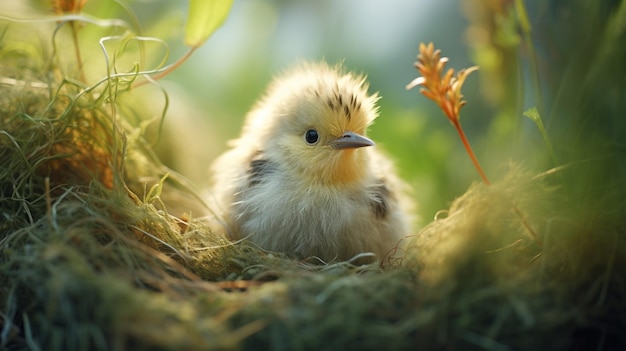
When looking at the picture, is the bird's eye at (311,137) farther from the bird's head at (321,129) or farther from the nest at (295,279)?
the nest at (295,279)

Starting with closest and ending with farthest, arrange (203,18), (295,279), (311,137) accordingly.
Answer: (295,279), (203,18), (311,137)

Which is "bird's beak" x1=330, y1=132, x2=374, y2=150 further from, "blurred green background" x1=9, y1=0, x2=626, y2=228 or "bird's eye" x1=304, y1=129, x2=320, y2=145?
"blurred green background" x1=9, y1=0, x2=626, y2=228

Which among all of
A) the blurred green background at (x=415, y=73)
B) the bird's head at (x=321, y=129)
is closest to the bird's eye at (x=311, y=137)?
the bird's head at (x=321, y=129)

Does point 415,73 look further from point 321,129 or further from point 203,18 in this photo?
point 203,18

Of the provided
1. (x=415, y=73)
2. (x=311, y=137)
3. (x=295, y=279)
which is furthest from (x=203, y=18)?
(x=415, y=73)

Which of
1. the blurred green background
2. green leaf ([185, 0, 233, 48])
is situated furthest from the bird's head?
green leaf ([185, 0, 233, 48])

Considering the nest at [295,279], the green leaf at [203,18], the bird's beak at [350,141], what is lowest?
the nest at [295,279]
